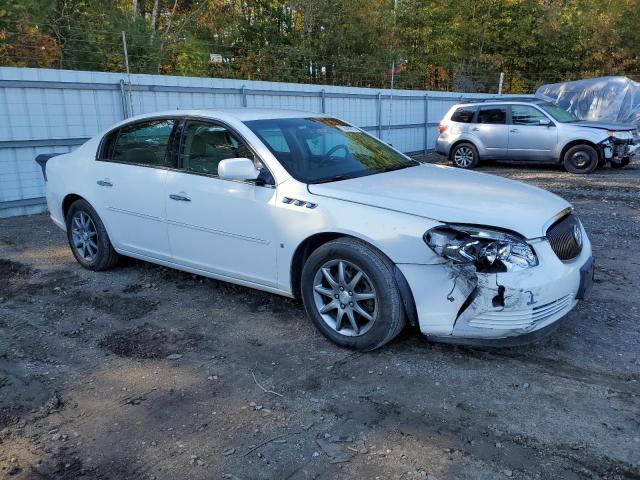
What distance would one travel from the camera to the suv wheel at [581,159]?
40.5 ft

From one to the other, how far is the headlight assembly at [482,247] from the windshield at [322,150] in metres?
1.08

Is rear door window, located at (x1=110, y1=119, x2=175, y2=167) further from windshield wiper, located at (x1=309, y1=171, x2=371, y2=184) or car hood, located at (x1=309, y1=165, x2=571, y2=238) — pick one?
car hood, located at (x1=309, y1=165, x2=571, y2=238)

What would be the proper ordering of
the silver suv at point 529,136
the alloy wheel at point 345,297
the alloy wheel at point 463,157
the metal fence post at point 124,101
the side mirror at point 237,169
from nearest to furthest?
the alloy wheel at point 345,297, the side mirror at point 237,169, the metal fence post at point 124,101, the silver suv at point 529,136, the alloy wheel at point 463,157

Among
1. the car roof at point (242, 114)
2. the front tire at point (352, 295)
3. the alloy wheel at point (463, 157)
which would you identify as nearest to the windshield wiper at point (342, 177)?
the front tire at point (352, 295)

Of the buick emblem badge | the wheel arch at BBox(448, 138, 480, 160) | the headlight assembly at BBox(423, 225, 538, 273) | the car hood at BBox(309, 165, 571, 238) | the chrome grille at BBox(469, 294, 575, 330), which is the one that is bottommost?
the wheel arch at BBox(448, 138, 480, 160)

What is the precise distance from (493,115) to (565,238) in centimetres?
1051

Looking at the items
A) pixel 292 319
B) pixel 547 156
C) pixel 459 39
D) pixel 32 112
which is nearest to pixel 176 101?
pixel 32 112

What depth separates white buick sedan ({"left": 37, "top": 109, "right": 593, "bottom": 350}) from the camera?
3.38 metres

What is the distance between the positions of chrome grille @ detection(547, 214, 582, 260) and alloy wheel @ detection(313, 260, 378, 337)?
118cm

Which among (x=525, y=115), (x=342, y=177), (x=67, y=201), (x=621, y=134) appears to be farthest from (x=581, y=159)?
(x=67, y=201)

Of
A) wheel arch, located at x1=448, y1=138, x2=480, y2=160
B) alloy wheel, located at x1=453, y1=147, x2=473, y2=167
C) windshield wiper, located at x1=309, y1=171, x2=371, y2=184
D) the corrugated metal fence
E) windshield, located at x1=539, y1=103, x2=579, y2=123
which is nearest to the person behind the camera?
windshield wiper, located at x1=309, y1=171, x2=371, y2=184

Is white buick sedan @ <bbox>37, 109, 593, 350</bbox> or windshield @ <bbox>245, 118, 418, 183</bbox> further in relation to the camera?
windshield @ <bbox>245, 118, 418, 183</bbox>

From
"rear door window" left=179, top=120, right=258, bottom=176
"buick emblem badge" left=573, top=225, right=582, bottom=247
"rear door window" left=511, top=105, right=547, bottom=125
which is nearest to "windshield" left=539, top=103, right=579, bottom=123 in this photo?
"rear door window" left=511, top=105, right=547, bottom=125

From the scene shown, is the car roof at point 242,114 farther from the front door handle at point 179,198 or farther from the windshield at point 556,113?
the windshield at point 556,113
